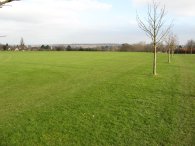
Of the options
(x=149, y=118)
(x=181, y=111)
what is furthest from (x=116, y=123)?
(x=181, y=111)

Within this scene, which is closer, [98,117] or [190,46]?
[98,117]

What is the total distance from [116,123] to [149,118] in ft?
4.41

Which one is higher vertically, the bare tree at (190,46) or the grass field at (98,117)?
the bare tree at (190,46)

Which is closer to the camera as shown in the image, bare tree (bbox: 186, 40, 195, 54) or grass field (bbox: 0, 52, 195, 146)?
grass field (bbox: 0, 52, 195, 146)

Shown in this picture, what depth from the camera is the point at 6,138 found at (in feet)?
26.7

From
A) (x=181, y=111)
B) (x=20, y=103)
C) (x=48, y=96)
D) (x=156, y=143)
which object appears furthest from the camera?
(x=48, y=96)

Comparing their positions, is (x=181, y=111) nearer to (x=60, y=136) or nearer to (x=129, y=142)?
(x=129, y=142)

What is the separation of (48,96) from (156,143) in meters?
7.91

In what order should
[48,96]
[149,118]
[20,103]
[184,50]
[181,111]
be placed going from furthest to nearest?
[184,50] → [48,96] → [20,103] → [181,111] → [149,118]

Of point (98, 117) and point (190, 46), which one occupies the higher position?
point (190, 46)

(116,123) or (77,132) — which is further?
(116,123)

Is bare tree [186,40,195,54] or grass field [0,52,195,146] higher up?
bare tree [186,40,195,54]

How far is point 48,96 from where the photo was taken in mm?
14523

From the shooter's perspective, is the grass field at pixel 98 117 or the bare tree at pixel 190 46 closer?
the grass field at pixel 98 117
